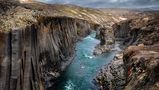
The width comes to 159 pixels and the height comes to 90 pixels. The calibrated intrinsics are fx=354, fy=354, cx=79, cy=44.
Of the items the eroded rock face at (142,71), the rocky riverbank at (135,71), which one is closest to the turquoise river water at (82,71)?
the rocky riverbank at (135,71)

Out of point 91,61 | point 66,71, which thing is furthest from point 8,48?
point 91,61

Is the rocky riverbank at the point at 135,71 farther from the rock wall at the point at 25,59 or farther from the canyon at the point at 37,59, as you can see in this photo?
the rock wall at the point at 25,59

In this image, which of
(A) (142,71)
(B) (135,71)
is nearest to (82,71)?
(B) (135,71)

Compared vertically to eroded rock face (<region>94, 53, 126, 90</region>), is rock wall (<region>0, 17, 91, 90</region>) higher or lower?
higher

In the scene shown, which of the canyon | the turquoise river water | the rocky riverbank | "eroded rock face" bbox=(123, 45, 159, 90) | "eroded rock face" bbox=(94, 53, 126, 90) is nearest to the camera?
"eroded rock face" bbox=(123, 45, 159, 90)

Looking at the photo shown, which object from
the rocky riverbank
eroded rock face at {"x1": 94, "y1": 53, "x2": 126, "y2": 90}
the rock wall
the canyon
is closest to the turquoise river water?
eroded rock face at {"x1": 94, "y1": 53, "x2": 126, "y2": 90}

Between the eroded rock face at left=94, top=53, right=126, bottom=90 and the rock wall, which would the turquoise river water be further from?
the rock wall

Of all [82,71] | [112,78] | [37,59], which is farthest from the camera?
[82,71]

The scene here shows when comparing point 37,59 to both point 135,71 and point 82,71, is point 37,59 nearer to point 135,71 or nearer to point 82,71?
point 135,71

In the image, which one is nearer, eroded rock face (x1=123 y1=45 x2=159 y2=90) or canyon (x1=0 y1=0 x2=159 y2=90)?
eroded rock face (x1=123 y1=45 x2=159 y2=90)
